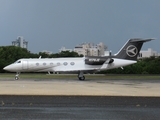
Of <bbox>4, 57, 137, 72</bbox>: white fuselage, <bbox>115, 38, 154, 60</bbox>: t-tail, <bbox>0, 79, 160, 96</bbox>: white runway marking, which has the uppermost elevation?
<bbox>115, 38, 154, 60</bbox>: t-tail

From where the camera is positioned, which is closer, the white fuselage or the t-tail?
the white fuselage

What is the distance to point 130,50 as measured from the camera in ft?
142

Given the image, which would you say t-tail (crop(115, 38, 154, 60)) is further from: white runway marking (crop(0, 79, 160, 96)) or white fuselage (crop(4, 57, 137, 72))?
white runway marking (crop(0, 79, 160, 96))

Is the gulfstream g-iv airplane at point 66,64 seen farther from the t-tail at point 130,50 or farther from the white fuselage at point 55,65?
the t-tail at point 130,50

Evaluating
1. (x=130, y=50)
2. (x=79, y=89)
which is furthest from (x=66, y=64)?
(x=79, y=89)

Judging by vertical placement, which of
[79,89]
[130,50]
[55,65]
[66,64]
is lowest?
[79,89]

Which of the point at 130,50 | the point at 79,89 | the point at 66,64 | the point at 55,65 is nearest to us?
the point at 79,89

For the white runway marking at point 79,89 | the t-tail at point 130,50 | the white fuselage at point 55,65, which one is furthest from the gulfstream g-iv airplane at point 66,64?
the white runway marking at point 79,89

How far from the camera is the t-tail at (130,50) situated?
142 ft

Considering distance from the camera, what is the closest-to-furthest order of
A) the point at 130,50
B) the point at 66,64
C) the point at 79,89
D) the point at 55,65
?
the point at 79,89 → the point at 66,64 → the point at 55,65 → the point at 130,50

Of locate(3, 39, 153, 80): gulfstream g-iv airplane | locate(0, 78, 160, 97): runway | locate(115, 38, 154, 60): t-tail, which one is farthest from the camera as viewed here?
locate(115, 38, 154, 60): t-tail

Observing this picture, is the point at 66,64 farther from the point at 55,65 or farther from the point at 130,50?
the point at 130,50

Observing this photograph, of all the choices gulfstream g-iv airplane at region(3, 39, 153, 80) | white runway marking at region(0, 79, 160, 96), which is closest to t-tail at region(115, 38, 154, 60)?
gulfstream g-iv airplane at region(3, 39, 153, 80)

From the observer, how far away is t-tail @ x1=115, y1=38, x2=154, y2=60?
4325 centimetres
